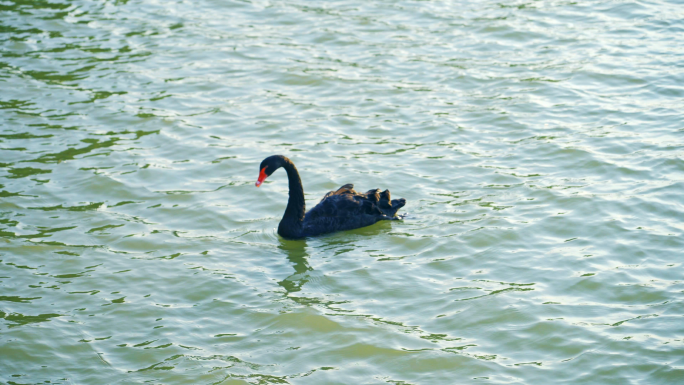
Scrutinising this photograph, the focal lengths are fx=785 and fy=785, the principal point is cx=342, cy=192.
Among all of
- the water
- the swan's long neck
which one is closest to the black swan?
the swan's long neck

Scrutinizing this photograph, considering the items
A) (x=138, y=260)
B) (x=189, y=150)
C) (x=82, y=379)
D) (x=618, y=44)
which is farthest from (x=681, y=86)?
(x=82, y=379)

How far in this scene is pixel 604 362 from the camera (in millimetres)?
6117

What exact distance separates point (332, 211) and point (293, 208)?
433 mm

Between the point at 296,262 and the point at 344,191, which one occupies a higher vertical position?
the point at 344,191

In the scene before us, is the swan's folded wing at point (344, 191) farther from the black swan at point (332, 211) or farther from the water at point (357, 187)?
the water at point (357, 187)

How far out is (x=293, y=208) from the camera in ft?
27.9

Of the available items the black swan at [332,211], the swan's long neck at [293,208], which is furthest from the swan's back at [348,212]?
the swan's long neck at [293,208]

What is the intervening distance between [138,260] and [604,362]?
466 centimetres

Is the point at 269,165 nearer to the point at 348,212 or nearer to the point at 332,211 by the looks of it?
the point at 332,211

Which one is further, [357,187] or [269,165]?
[357,187]

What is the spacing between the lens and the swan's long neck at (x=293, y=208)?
27.7 feet

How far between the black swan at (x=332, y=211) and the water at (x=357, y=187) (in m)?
0.17

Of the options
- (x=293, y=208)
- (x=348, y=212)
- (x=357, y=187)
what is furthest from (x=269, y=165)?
(x=357, y=187)

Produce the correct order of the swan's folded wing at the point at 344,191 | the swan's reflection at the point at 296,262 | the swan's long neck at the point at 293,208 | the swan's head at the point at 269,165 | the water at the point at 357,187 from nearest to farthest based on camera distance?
the water at the point at 357,187
the swan's reflection at the point at 296,262
the swan's head at the point at 269,165
the swan's long neck at the point at 293,208
the swan's folded wing at the point at 344,191
